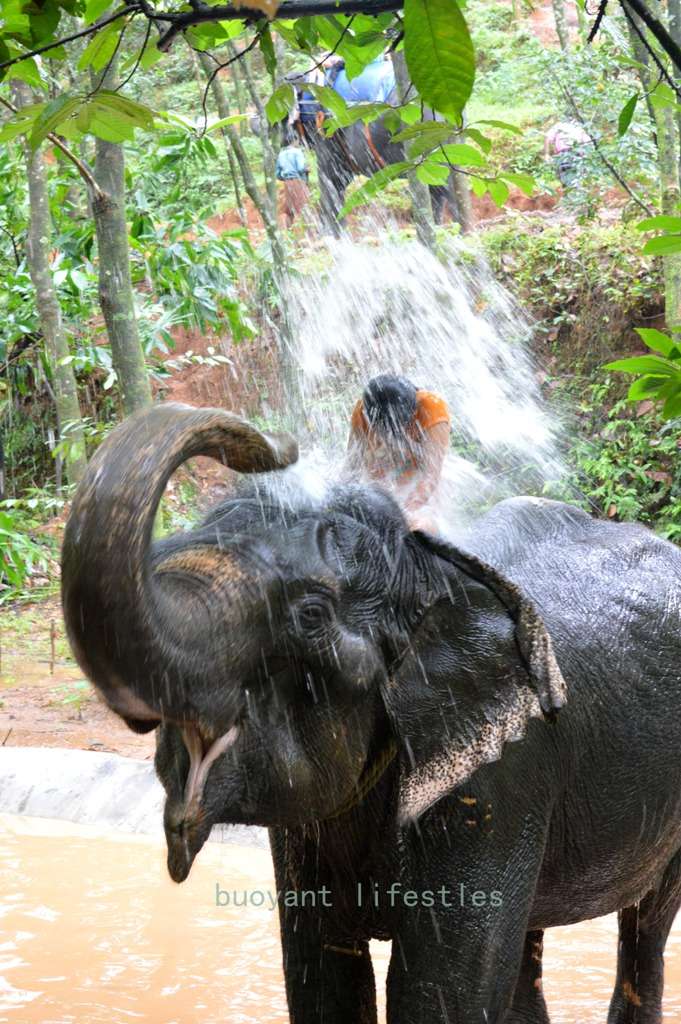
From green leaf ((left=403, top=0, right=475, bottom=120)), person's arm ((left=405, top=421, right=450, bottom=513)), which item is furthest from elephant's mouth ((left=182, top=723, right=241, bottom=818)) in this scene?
person's arm ((left=405, top=421, right=450, bottom=513))

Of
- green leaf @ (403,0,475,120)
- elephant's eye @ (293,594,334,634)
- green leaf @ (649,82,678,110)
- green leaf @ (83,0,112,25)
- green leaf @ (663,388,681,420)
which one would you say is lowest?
elephant's eye @ (293,594,334,634)

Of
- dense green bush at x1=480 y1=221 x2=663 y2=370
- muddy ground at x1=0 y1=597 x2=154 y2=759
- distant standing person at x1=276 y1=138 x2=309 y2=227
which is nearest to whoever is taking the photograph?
muddy ground at x1=0 y1=597 x2=154 y2=759

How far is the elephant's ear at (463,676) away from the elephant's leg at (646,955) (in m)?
1.61

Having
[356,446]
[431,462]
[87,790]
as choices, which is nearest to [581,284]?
[87,790]

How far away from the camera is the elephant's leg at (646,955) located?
3.96 meters

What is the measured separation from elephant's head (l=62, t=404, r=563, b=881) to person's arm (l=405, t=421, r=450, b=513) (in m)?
1.86

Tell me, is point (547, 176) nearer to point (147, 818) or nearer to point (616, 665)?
point (147, 818)

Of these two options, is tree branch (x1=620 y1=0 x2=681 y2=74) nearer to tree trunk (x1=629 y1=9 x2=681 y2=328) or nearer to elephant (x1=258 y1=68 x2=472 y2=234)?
tree trunk (x1=629 y1=9 x2=681 y2=328)

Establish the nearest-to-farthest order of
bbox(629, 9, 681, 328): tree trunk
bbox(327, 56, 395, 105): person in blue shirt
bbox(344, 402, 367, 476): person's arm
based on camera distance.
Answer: bbox(344, 402, 367, 476): person's arm → bbox(629, 9, 681, 328): tree trunk → bbox(327, 56, 395, 105): person in blue shirt

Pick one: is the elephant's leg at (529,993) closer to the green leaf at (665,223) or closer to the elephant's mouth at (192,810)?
the elephant's mouth at (192,810)

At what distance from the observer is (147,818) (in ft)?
20.1

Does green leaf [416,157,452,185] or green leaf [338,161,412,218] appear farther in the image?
green leaf [416,157,452,185]

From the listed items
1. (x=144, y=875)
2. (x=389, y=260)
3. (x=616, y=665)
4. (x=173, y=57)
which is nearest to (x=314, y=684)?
(x=616, y=665)

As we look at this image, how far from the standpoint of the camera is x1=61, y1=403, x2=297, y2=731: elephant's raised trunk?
1.87 meters
